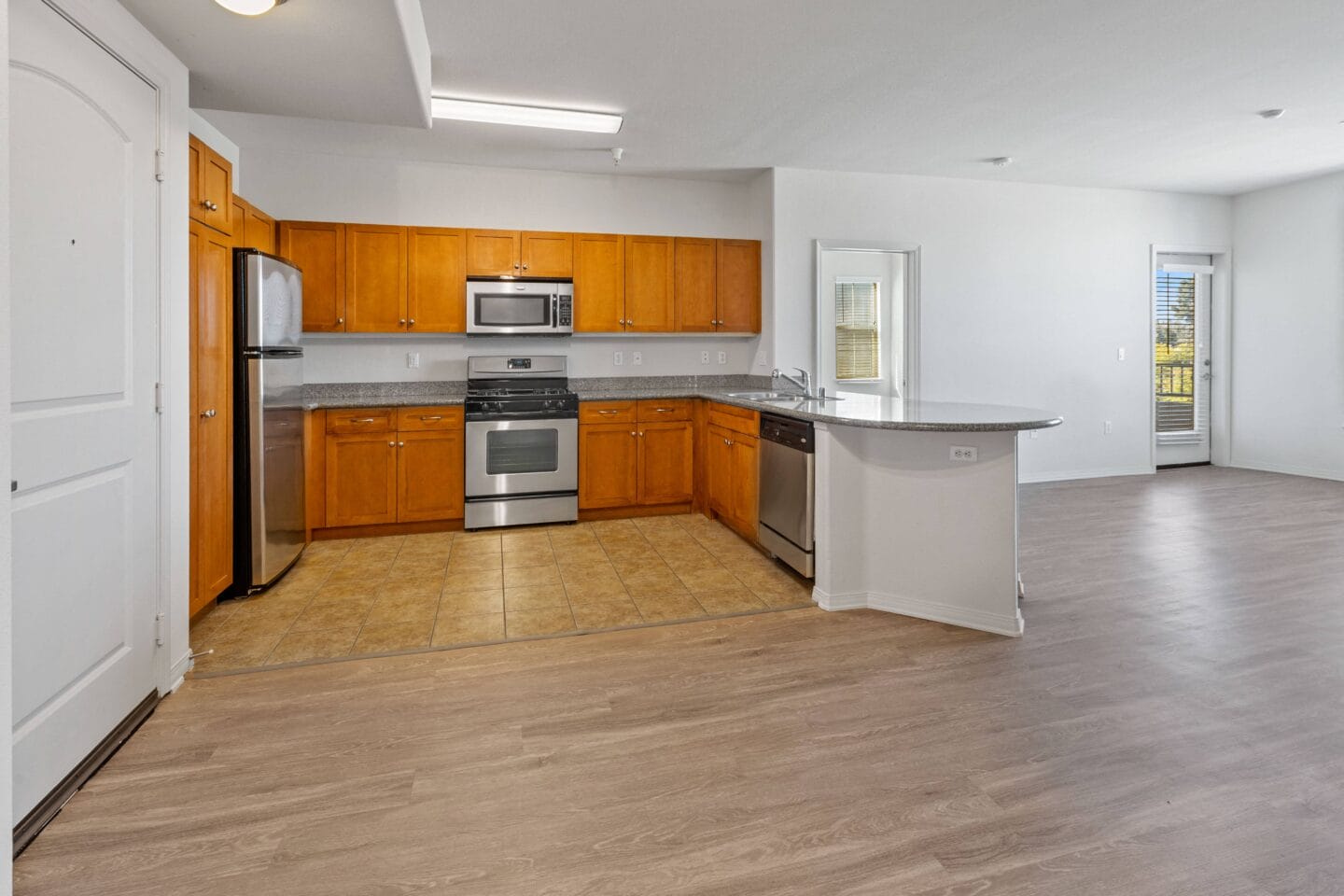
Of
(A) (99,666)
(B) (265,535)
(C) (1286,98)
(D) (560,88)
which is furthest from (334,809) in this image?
(C) (1286,98)

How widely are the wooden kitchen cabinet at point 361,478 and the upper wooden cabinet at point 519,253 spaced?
139cm

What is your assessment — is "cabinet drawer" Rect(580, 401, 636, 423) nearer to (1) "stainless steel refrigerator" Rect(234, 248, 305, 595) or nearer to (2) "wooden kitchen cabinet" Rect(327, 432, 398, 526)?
(2) "wooden kitchen cabinet" Rect(327, 432, 398, 526)

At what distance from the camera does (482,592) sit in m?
3.54

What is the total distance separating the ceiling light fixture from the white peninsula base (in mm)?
2555

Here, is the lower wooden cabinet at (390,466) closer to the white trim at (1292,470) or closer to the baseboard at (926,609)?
the baseboard at (926,609)

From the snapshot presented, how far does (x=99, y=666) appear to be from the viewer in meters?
2.01

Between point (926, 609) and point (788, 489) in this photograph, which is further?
point (788, 489)

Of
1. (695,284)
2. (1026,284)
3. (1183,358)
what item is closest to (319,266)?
(695,284)

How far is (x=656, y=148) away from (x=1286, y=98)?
3.77 meters

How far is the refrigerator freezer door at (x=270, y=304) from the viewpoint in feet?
11.0

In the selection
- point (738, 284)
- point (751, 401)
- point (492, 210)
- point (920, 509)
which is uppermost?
point (492, 210)

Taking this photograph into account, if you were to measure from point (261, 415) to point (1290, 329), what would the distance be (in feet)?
26.9

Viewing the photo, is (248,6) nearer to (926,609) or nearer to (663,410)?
(926,609)

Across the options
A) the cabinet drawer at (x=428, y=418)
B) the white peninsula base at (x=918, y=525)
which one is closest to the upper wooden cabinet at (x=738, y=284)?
the cabinet drawer at (x=428, y=418)
